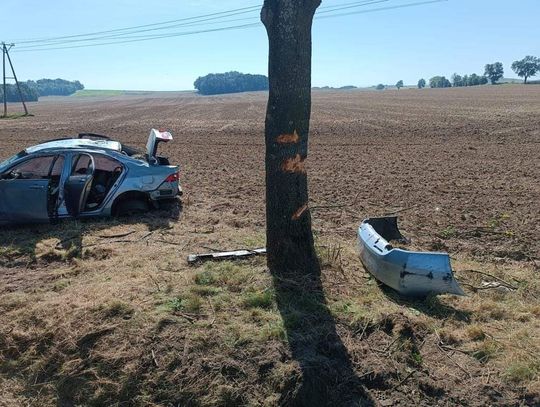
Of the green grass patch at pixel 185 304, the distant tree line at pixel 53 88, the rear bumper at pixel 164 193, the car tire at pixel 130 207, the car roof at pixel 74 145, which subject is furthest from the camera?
the distant tree line at pixel 53 88

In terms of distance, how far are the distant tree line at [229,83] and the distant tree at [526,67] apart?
8496cm

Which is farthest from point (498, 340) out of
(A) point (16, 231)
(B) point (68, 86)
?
(B) point (68, 86)

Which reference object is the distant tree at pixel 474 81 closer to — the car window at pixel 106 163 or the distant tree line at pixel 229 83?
the distant tree line at pixel 229 83

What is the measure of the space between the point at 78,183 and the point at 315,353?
18.8ft

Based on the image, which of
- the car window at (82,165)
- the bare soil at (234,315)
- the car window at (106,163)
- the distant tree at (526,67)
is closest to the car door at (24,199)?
the bare soil at (234,315)

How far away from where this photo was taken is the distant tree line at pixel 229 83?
151 m

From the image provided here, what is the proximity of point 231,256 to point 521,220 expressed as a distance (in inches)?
236

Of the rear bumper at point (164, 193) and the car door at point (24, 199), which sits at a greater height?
the car door at point (24, 199)

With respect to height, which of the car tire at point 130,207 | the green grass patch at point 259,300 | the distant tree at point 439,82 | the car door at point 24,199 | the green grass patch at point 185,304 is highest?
the car door at point 24,199

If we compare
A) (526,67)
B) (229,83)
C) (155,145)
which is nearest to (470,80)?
(526,67)

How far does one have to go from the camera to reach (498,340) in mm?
4512

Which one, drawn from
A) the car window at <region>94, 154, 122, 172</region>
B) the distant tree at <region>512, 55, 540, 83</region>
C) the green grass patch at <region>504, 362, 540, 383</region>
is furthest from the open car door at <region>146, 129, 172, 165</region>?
the distant tree at <region>512, 55, 540, 83</region>

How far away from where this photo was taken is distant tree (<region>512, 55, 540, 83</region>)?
154 metres

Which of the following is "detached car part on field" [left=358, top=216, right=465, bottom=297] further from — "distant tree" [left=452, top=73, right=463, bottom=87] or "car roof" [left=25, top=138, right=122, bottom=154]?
"distant tree" [left=452, top=73, right=463, bottom=87]
